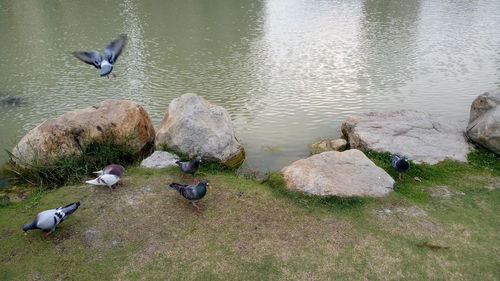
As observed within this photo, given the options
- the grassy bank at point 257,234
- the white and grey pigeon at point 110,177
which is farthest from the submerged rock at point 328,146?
the white and grey pigeon at point 110,177

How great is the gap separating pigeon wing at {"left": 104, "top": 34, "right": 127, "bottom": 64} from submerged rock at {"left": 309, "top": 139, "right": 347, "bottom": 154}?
5.77 m

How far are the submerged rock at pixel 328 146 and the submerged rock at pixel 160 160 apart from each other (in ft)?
13.1

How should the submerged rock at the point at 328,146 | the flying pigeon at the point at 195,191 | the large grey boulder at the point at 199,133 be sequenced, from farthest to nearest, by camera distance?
1. the submerged rock at the point at 328,146
2. the large grey boulder at the point at 199,133
3. the flying pigeon at the point at 195,191

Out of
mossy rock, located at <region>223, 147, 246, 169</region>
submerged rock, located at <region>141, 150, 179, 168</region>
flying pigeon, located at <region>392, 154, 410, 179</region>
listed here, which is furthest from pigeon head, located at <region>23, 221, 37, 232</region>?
flying pigeon, located at <region>392, 154, 410, 179</region>

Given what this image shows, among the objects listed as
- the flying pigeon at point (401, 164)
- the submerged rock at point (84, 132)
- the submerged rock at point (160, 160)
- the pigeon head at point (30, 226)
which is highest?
the submerged rock at point (84, 132)

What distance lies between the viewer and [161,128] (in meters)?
10.3

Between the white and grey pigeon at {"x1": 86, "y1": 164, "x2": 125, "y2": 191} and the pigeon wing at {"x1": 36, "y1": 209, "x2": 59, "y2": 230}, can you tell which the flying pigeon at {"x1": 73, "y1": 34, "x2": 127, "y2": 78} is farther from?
the pigeon wing at {"x1": 36, "y1": 209, "x2": 59, "y2": 230}

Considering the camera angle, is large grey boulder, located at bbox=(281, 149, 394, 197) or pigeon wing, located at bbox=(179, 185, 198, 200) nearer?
pigeon wing, located at bbox=(179, 185, 198, 200)

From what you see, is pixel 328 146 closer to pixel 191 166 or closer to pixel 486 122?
pixel 486 122

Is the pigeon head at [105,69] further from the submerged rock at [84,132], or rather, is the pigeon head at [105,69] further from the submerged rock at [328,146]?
the submerged rock at [328,146]

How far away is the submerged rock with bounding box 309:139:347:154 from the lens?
435 inches

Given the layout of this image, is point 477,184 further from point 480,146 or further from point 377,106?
point 377,106

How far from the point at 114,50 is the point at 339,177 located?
5.76m

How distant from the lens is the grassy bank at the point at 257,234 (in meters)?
6.06
